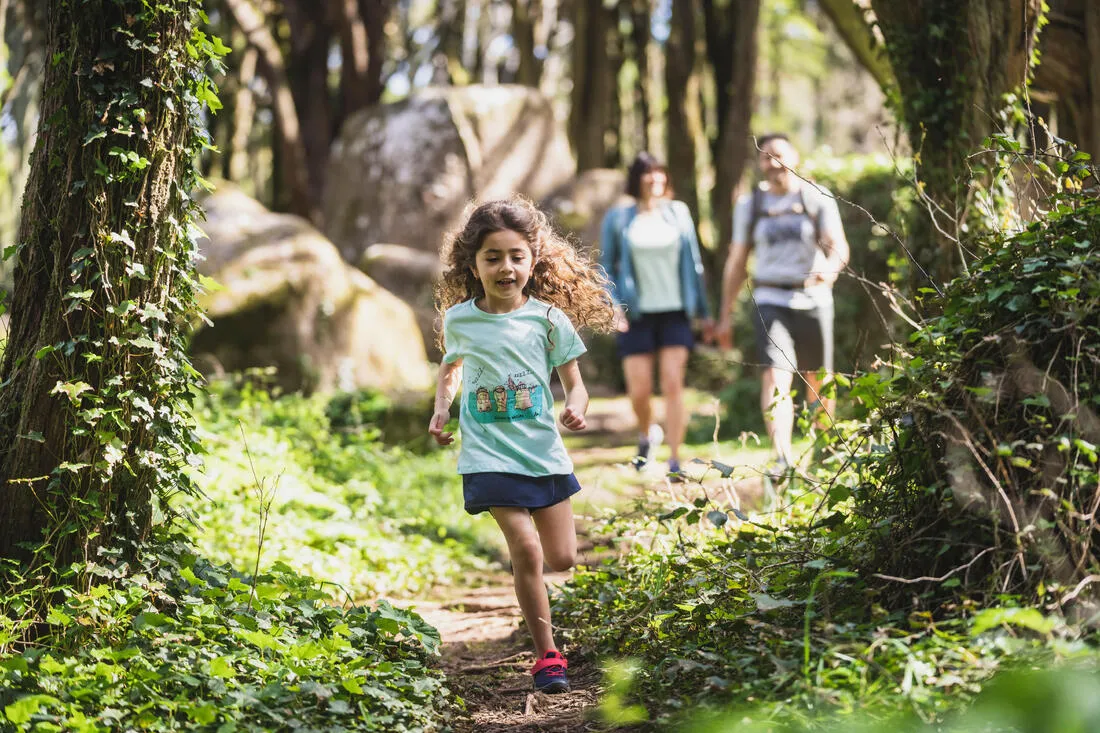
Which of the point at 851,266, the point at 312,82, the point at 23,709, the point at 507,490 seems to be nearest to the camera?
the point at 23,709

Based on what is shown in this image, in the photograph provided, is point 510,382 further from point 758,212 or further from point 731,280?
point 731,280

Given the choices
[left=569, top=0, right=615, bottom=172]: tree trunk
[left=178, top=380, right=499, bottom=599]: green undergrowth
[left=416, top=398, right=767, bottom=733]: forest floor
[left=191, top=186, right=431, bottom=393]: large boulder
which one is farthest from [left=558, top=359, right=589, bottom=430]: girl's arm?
[left=569, top=0, right=615, bottom=172]: tree trunk

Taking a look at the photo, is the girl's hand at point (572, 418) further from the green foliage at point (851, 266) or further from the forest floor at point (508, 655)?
the green foliage at point (851, 266)

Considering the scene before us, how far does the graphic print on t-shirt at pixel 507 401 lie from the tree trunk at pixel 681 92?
43.0ft

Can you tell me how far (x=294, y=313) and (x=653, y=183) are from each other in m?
4.10

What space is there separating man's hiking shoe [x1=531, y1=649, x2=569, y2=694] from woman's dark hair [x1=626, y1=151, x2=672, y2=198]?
14.7 feet

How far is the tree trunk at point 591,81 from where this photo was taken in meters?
18.2

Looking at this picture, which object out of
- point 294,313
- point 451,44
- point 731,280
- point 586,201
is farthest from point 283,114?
point 731,280

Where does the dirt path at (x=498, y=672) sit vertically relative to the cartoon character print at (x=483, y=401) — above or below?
below

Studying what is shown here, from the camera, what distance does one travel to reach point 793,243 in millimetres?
7086

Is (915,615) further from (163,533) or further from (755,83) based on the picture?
(755,83)

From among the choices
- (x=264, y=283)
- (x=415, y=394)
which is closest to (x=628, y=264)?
(x=415, y=394)

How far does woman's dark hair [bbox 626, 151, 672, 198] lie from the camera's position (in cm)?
796

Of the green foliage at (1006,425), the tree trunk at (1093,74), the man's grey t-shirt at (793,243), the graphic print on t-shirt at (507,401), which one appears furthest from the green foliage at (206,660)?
the tree trunk at (1093,74)
